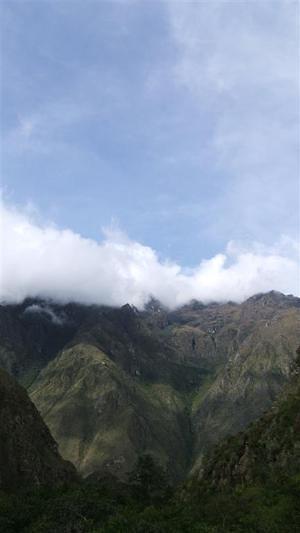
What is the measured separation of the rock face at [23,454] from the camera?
166 metres

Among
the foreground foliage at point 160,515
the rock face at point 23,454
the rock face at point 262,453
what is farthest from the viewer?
the rock face at point 23,454

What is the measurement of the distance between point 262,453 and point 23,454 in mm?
81912

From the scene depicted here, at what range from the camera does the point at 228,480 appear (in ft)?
420

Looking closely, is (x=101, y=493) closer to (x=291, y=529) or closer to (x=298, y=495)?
(x=298, y=495)

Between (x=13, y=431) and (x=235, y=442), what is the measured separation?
75995 millimetres

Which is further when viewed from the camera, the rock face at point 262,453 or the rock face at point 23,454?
the rock face at point 23,454

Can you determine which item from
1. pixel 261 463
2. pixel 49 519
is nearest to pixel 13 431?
pixel 261 463

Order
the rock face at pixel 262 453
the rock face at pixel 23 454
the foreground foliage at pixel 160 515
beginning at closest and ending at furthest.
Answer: the foreground foliage at pixel 160 515, the rock face at pixel 262 453, the rock face at pixel 23 454

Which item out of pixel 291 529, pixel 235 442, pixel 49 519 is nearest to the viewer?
pixel 291 529

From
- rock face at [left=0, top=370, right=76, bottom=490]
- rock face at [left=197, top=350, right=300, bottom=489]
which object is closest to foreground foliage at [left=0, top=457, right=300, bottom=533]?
rock face at [left=197, top=350, right=300, bottom=489]

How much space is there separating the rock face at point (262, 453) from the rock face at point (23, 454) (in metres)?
52.1

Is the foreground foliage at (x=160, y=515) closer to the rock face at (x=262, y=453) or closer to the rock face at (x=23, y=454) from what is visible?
the rock face at (x=262, y=453)

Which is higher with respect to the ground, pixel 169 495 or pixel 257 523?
pixel 257 523

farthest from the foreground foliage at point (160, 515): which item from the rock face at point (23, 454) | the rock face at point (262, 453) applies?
the rock face at point (23, 454)
